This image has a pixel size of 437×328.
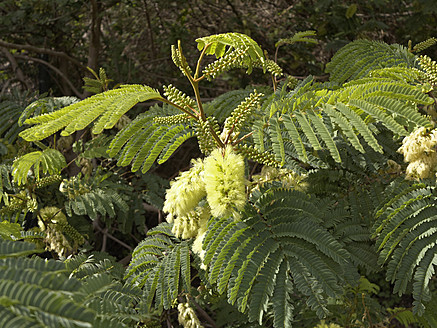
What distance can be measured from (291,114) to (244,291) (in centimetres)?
64

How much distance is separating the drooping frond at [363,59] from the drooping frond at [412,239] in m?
0.88

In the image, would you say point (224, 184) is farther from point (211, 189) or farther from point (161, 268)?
point (161, 268)

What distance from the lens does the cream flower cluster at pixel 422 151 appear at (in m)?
1.71

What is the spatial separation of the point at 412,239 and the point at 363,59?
1153mm

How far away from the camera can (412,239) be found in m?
1.72

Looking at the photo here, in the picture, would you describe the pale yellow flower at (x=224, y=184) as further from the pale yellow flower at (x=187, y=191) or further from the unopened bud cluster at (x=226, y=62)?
the unopened bud cluster at (x=226, y=62)

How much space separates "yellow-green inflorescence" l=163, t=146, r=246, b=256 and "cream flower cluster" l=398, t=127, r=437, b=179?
71 centimetres

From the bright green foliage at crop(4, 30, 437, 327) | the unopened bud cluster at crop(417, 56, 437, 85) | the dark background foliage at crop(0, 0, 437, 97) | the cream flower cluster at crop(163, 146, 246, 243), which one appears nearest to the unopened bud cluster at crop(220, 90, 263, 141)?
the bright green foliage at crop(4, 30, 437, 327)

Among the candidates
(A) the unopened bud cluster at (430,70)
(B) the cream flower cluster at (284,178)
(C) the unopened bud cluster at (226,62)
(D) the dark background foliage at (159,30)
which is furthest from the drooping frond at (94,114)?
(D) the dark background foliage at (159,30)

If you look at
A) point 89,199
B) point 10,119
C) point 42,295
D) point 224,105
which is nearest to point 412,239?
point 224,105

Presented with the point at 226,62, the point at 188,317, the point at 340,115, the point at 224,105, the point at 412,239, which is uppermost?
the point at 226,62

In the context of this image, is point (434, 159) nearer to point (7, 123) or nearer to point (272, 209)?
point (272, 209)

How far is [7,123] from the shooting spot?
3125 millimetres

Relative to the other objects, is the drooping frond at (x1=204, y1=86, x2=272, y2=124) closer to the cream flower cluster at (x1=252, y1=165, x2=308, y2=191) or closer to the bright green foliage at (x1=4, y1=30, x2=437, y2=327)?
the bright green foliage at (x1=4, y1=30, x2=437, y2=327)
